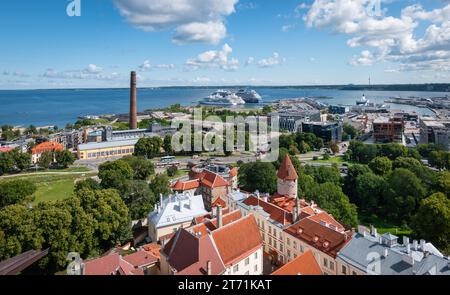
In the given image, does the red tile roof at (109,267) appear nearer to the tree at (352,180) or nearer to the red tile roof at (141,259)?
the red tile roof at (141,259)

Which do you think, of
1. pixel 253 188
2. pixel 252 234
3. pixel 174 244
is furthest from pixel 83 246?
pixel 253 188

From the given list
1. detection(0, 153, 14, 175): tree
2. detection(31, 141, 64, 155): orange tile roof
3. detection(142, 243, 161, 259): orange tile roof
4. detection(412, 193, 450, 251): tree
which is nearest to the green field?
detection(0, 153, 14, 175): tree

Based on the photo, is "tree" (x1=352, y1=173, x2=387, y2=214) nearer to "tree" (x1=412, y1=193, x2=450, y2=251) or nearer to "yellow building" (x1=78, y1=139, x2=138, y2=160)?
"tree" (x1=412, y1=193, x2=450, y2=251)

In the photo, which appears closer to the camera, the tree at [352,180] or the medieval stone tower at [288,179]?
the medieval stone tower at [288,179]

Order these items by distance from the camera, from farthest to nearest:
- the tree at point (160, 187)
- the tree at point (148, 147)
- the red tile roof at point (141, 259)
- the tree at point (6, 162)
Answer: the tree at point (148, 147) → the tree at point (6, 162) → the tree at point (160, 187) → the red tile roof at point (141, 259)

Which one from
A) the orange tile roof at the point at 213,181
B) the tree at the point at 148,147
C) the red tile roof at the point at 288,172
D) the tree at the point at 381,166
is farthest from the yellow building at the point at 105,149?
the tree at the point at 381,166
